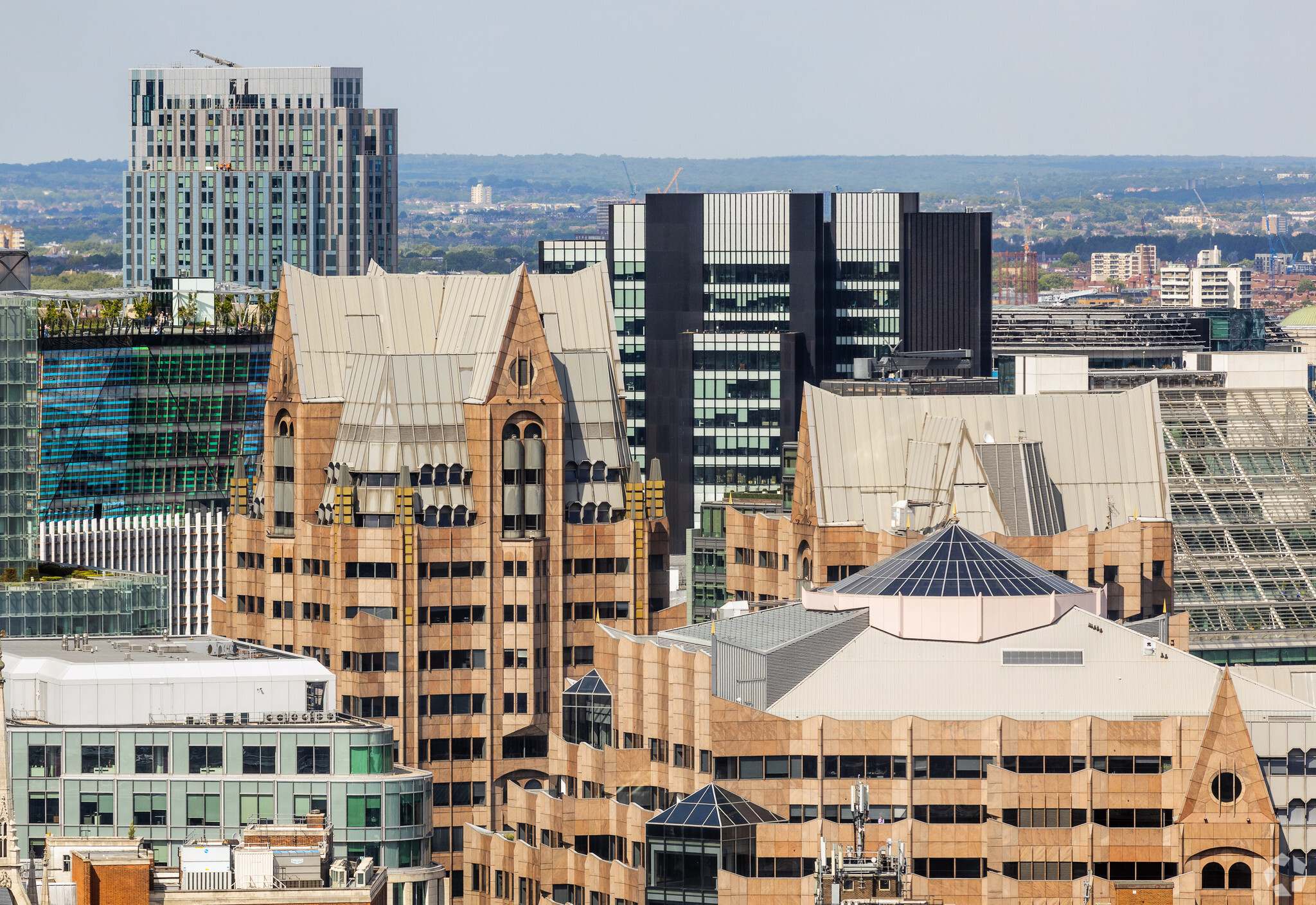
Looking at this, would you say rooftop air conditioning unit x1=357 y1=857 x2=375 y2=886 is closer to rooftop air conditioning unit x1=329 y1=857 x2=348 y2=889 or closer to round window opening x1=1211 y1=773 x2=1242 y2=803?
rooftop air conditioning unit x1=329 y1=857 x2=348 y2=889

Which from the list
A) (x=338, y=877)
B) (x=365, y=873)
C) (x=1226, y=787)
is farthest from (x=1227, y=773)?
(x=338, y=877)

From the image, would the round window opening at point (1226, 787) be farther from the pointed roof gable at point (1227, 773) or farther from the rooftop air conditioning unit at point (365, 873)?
the rooftop air conditioning unit at point (365, 873)

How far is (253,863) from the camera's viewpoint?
170m

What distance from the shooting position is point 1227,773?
19938 cm

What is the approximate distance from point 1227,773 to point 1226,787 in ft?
3.15

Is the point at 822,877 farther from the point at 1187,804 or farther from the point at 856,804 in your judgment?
the point at 1187,804

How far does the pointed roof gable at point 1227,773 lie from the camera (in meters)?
199

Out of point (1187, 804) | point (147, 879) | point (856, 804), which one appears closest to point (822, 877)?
point (856, 804)

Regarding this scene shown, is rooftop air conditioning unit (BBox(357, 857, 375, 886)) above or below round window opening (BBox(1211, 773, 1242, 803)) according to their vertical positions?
below

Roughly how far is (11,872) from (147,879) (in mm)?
12059

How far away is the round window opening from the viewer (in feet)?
655

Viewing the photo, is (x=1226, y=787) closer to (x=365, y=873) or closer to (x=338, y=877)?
(x=365, y=873)

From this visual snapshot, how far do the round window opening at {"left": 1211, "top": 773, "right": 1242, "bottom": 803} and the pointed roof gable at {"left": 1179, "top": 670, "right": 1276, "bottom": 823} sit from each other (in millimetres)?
41

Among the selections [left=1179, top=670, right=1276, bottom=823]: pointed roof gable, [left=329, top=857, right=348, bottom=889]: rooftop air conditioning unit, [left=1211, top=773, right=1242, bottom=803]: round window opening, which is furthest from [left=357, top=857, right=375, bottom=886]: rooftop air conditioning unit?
[left=1211, top=773, right=1242, bottom=803]: round window opening
